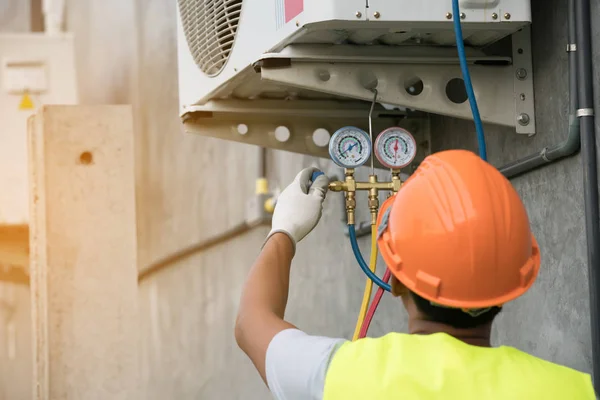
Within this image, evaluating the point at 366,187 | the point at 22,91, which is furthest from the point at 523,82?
the point at 22,91

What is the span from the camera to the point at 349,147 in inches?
89.5

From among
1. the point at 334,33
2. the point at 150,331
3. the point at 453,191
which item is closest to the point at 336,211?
the point at 334,33

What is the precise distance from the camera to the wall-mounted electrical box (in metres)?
6.28

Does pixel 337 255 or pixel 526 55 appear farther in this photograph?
pixel 337 255

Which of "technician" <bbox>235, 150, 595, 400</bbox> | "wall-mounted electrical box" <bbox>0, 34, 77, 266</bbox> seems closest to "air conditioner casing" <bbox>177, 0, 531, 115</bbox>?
"technician" <bbox>235, 150, 595, 400</bbox>

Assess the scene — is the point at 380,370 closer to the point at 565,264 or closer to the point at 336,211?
the point at 565,264

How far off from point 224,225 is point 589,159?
112 inches

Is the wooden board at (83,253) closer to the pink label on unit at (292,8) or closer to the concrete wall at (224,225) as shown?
the concrete wall at (224,225)

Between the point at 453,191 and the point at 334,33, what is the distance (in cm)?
78

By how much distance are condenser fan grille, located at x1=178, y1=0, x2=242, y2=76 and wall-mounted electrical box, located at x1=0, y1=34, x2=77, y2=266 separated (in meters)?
3.73

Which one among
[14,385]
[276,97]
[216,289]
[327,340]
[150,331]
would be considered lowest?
[14,385]

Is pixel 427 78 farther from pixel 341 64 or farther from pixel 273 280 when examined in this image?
pixel 273 280

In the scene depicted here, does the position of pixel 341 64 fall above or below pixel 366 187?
above

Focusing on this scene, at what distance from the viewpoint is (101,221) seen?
533 cm
